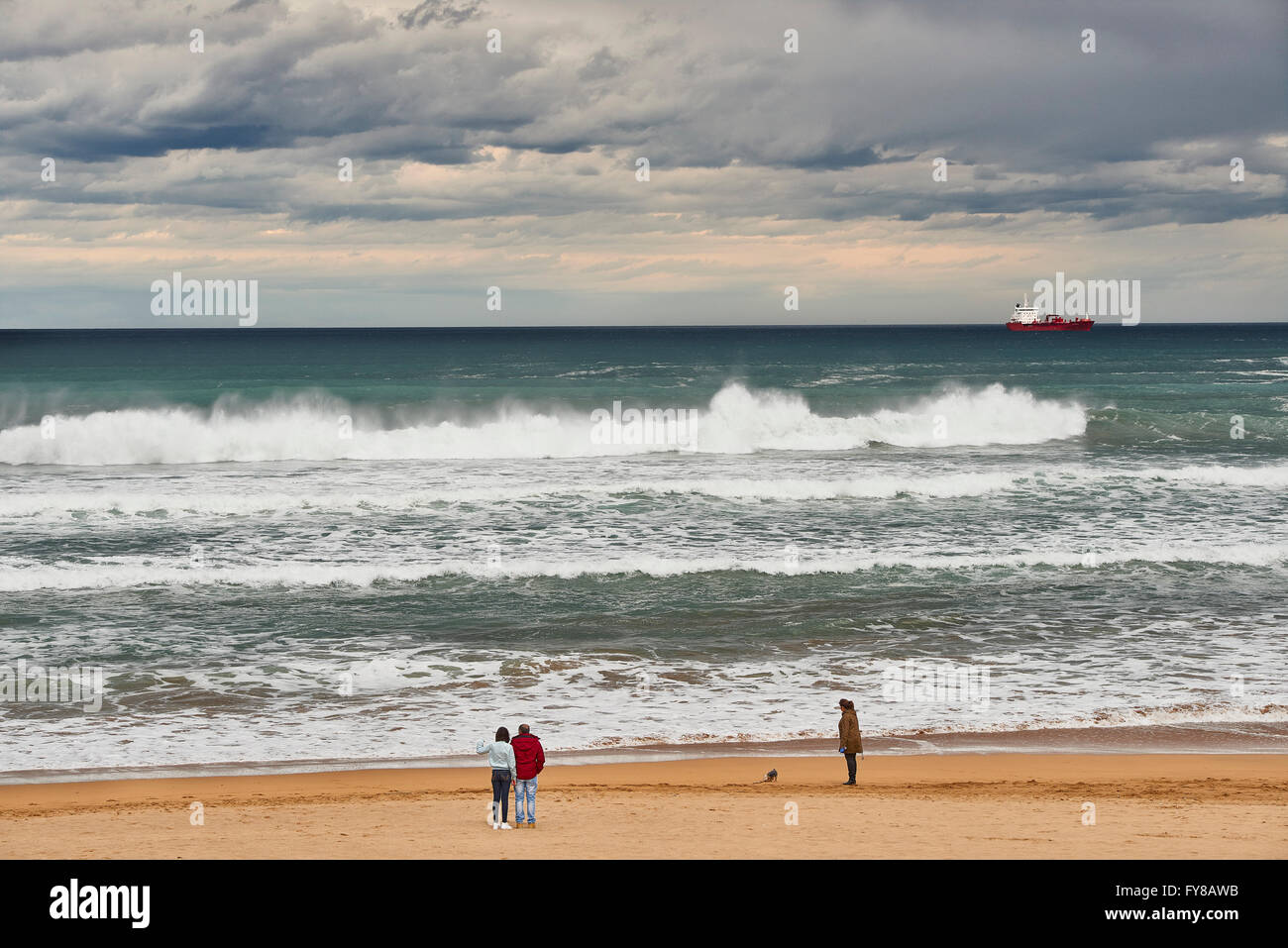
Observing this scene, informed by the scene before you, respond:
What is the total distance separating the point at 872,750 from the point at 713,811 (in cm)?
307

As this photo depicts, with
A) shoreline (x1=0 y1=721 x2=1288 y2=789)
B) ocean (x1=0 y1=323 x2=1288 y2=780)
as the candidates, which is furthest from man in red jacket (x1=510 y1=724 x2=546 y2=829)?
ocean (x1=0 y1=323 x2=1288 y2=780)

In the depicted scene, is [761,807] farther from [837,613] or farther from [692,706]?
[837,613]

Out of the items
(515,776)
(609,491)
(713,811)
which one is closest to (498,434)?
(609,491)

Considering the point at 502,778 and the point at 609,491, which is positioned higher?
the point at 609,491

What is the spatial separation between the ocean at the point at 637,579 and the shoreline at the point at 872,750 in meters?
0.12

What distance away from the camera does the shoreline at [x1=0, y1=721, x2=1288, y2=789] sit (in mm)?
11367

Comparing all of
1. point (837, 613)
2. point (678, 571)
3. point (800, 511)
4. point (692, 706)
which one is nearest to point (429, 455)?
point (800, 511)

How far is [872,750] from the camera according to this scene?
12164mm

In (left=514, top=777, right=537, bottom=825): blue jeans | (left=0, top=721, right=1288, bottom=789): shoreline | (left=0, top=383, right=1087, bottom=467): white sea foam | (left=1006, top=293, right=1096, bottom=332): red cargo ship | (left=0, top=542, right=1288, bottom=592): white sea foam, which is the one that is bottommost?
(left=0, top=721, right=1288, bottom=789): shoreline

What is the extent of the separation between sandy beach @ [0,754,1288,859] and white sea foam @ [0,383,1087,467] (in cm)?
2624

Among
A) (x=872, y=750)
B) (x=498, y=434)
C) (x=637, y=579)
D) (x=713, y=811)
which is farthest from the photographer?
(x=498, y=434)

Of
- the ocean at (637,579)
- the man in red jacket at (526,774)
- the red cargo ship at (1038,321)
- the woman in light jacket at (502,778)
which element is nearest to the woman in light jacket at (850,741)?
the ocean at (637,579)

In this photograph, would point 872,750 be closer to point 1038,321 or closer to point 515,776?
point 515,776

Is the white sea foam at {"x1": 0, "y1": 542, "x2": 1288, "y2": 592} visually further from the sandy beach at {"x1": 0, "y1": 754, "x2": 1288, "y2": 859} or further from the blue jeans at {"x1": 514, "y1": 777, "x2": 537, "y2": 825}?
the blue jeans at {"x1": 514, "y1": 777, "x2": 537, "y2": 825}
